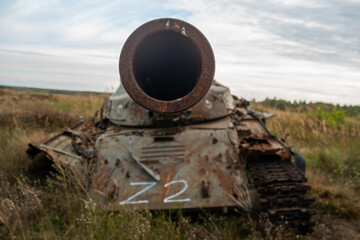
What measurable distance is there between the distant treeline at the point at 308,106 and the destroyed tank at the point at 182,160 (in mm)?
9214

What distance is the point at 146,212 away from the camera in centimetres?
356

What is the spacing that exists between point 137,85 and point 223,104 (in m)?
2.46

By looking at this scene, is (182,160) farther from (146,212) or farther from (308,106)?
(308,106)

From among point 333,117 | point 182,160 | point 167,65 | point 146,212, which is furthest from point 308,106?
point 167,65

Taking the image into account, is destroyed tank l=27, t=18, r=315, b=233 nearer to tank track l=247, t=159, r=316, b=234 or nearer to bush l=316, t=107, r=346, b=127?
tank track l=247, t=159, r=316, b=234

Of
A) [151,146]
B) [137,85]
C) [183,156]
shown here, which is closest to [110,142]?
[151,146]

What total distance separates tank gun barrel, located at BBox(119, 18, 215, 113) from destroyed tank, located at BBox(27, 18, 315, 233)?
0.01 metres

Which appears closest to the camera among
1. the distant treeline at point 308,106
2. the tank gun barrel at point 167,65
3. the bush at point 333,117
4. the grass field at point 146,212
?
the tank gun barrel at point 167,65

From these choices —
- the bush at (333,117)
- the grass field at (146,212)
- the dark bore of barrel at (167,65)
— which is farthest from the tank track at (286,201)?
the bush at (333,117)

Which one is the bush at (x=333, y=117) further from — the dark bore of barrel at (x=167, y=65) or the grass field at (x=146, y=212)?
the dark bore of barrel at (x=167, y=65)

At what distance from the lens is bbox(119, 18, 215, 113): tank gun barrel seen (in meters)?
2.45

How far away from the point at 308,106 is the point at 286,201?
1179 centimetres

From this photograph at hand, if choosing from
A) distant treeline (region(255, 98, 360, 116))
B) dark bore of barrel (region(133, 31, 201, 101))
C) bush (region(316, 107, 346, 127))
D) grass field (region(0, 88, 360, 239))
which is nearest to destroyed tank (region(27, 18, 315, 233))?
dark bore of barrel (region(133, 31, 201, 101))

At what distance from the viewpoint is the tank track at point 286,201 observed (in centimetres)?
364
